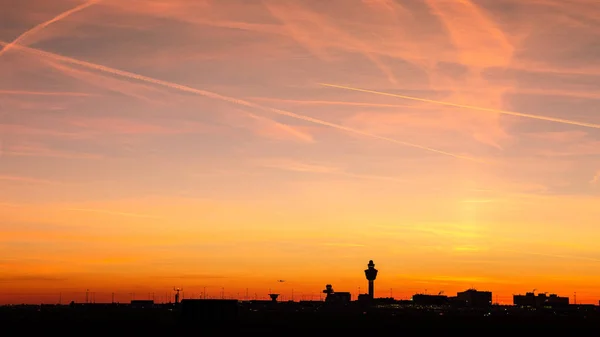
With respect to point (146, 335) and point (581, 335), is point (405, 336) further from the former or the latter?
point (146, 335)

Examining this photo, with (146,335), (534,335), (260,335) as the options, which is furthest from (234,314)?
(534,335)

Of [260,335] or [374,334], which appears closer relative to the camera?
[260,335]

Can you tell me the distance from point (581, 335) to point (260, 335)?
6500 centimetres

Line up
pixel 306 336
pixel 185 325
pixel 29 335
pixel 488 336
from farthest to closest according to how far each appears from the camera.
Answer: pixel 185 325 → pixel 488 336 → pixel 306 336 → pixel 29 335

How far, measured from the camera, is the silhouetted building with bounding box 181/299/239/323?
16860 centimetres

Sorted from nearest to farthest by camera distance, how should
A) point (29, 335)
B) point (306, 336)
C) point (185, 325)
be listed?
point (29, 335), point (306, 336), point (185, 325)

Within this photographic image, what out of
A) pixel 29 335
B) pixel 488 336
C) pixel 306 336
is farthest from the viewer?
pixel 488 336

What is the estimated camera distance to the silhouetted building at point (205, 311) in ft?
553

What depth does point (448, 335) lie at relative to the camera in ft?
488

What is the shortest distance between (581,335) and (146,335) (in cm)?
8573

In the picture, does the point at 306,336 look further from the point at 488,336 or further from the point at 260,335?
the point at 488,336

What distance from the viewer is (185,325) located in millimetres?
165250

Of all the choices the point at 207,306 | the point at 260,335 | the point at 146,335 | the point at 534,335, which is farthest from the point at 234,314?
the point at 534,335

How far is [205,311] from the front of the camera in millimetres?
169500
